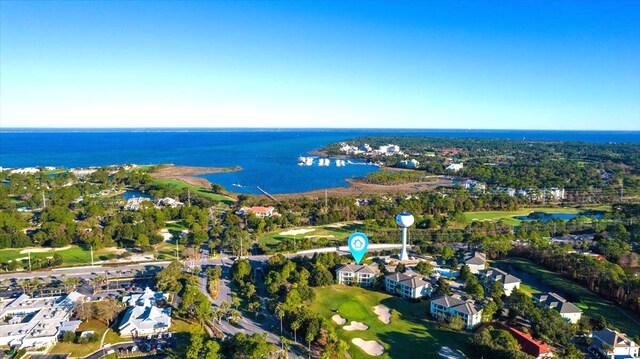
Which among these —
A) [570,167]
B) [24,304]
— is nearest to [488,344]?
[24,304]

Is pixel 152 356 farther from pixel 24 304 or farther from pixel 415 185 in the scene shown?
pixel 415 185

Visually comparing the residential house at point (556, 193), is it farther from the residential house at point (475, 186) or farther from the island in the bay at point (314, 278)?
the residential house at point (475, 186)

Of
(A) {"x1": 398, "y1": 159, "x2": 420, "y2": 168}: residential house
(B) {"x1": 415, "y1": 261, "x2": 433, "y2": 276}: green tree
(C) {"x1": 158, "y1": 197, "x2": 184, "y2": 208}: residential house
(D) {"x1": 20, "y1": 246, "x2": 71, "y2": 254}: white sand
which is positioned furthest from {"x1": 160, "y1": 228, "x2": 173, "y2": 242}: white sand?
(A) {"x1": 398, "y1": 159, "x2": 420, "y2": 168}: residential house

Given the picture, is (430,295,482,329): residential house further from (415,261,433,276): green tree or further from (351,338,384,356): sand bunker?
(415,261,433,276): green tree

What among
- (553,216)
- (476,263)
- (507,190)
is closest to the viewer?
(476,263)

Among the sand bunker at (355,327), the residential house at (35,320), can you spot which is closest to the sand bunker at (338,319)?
the sand bunker at (355,327)

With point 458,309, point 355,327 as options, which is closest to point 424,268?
point 458,309

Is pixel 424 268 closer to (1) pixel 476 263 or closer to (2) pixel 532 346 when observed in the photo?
(1) pixel 476 263
